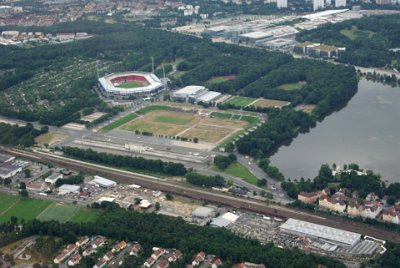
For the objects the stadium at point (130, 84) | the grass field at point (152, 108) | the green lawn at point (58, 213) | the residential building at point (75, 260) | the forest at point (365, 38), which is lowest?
the residential building at point (75, 260)

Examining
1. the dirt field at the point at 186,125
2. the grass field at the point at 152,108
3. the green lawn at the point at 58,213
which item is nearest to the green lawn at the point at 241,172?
the dirt field at the point at 186,125

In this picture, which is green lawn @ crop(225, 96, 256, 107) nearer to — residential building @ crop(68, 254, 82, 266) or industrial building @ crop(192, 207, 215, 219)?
industrial building @ crop(192, 207, 215, 219)

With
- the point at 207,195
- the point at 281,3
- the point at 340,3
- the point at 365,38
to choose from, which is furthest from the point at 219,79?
the point at 340,3

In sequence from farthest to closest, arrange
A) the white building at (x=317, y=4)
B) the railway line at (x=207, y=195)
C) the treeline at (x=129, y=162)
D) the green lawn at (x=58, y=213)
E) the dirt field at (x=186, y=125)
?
1. the white building at (x=317, y=4)
2. the dirt field at (x=186, y=125)
3. the treeline at (x=129, y=162)
4. the green lawn at (x=58, y=213)
5. the railway line at (x=207, y=195)

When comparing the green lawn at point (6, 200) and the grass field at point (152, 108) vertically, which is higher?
the grass field at point (152, 108)

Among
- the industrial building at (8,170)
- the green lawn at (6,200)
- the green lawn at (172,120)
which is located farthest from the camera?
the green lawn at (172,120)

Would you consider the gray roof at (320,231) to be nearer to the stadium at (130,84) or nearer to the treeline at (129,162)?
the treeline at (129,162)

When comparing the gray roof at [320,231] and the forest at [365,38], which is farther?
Answer: the forest at [365,38]
